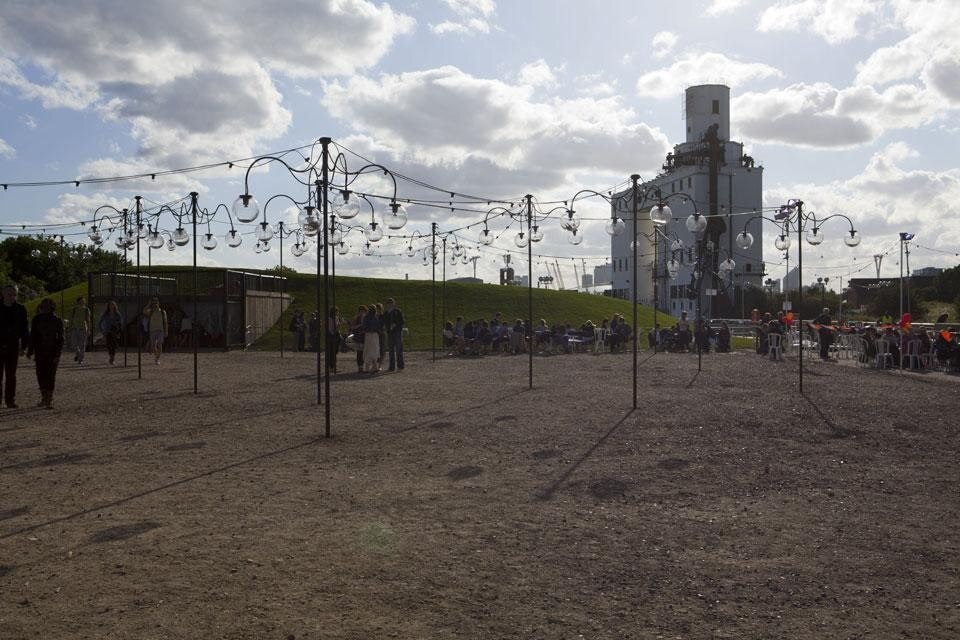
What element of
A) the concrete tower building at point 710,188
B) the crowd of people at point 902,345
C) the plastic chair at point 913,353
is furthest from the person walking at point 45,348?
the concrete tower building at point 710,188

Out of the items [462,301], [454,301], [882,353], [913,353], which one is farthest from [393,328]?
[462,301]

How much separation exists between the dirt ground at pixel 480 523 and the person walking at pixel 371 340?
7.64 meters

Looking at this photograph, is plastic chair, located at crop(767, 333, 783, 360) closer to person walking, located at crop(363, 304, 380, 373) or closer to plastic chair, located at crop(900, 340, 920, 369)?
plastic chair, located at crop(900, 340, 920, 369)

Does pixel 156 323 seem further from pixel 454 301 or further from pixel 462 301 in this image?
pixel 462 301

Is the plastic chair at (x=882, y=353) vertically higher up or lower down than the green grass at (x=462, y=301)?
lower down

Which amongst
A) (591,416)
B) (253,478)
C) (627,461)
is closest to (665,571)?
(627,461)

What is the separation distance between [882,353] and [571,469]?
1816 cm

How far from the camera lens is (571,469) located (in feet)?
26.9

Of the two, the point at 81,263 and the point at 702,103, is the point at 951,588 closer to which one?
the point at 702,103

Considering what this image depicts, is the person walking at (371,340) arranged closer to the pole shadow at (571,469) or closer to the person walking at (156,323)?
the person walking at (156,323)

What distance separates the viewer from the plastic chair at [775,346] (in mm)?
25812

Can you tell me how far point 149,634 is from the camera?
13.2ft

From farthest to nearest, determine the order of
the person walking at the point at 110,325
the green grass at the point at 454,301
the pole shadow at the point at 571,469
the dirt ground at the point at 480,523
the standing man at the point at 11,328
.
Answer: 1. the green grass at the point at 454,301
2. the person walking at the point at 110,325
3. the standing man at the point at 11,328
4. the pole shadow at the point at 571,469
5. the dirt ground at the point at 480,523

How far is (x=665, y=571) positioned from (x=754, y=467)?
373 cm
